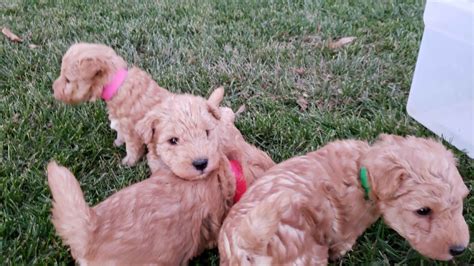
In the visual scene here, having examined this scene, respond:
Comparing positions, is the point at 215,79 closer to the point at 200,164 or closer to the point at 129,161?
the point at 129,161

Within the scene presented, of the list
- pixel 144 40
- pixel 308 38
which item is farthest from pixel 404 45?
pixel 144 40

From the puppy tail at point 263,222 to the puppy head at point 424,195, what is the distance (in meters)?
0.63

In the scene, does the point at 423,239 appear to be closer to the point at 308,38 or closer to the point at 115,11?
the point at 308,38

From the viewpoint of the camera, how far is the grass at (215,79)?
3355mm

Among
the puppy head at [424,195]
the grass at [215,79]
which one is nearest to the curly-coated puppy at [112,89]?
the grass at [215,79]

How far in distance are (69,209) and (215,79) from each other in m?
2.73

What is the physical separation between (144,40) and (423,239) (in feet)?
13.9

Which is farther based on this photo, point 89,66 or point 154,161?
point 89,66

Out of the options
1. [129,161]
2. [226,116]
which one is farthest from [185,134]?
[129,161]

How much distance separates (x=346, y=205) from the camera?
2.82m

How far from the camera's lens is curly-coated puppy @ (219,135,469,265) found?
2.49 m

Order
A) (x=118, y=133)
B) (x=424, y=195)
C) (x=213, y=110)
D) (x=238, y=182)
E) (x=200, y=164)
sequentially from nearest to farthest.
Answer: (x=424, y=195) < (x=200, y=164) < (x=238, y=182) < (x=213, y=110) < (x=118, y=133)

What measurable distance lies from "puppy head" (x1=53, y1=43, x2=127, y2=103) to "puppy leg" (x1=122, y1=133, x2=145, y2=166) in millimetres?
465

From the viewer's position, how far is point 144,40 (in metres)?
5.92
